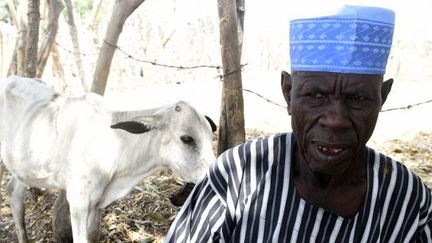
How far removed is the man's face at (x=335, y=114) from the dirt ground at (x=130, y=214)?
3.07 meters

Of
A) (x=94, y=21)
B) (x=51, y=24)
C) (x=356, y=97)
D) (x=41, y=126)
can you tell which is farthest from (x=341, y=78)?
(x=94, y=21)

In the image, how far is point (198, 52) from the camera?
16.0 metres

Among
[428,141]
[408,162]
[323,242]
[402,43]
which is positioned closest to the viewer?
[323,242]

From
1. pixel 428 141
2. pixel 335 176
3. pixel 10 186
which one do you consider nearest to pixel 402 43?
pixel 428 141

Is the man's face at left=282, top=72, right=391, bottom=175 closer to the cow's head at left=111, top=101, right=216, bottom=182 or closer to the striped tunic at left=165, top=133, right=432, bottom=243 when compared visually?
the striped tunic at left=165, top=133, right=432, bottom=243

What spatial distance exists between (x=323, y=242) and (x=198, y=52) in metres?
14.9

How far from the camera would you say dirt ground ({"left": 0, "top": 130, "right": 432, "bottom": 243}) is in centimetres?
425

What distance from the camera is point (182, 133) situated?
3213 mm

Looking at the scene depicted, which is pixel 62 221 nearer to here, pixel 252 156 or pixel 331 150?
pixel 252 156

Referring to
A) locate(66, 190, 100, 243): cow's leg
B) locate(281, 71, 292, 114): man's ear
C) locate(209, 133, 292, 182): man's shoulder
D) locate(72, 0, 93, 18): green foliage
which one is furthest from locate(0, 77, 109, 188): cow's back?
locate(72, 0, 93, 18): green foliage

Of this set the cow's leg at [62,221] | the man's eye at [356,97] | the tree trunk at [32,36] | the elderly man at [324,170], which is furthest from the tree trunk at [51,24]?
the man's eye at [356,97]

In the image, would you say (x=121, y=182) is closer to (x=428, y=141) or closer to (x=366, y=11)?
(x=366, y=11)

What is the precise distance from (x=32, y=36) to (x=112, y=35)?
3.53 ft

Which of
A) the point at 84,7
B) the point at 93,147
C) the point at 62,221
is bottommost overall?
the point at 62,221
